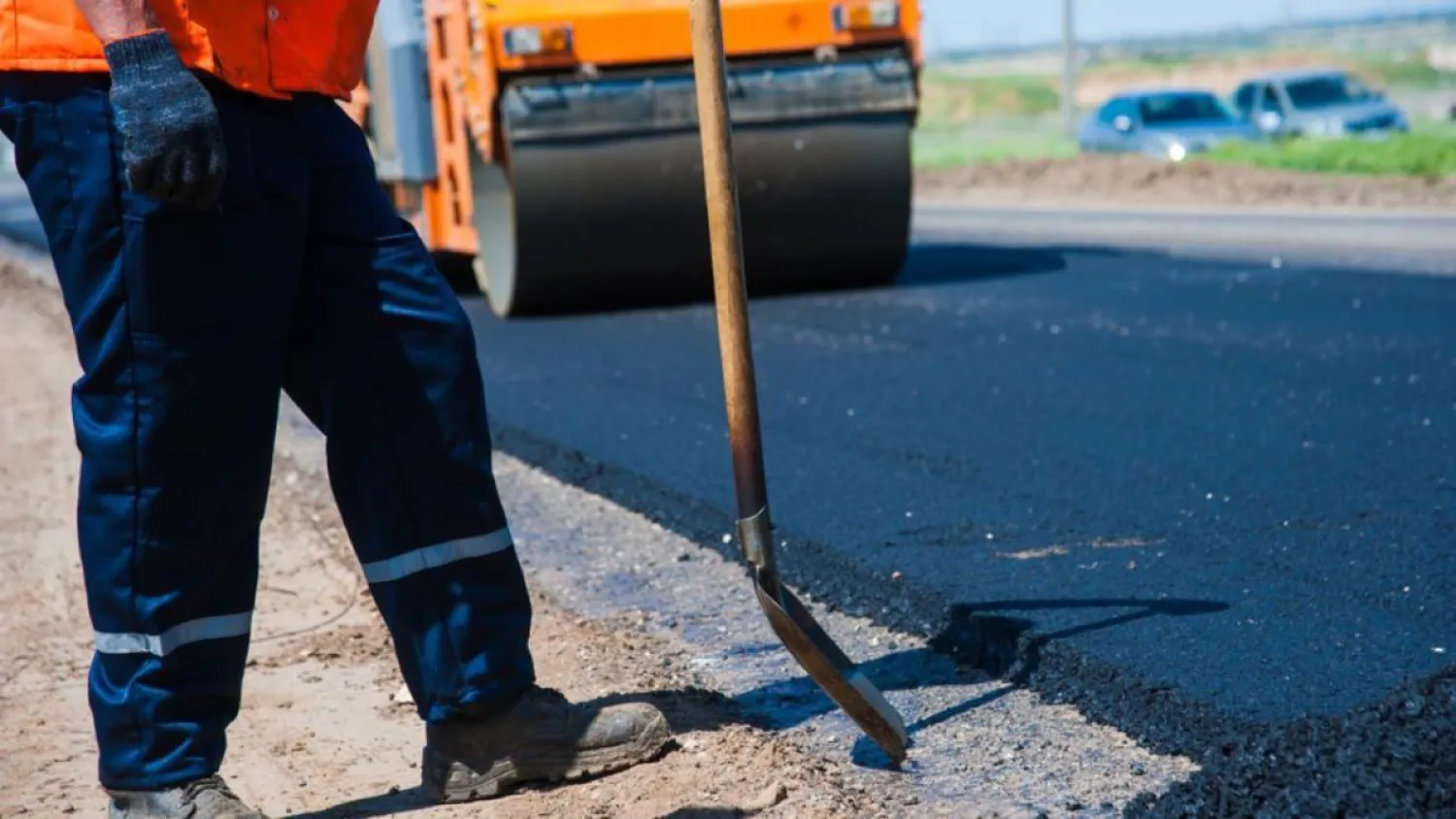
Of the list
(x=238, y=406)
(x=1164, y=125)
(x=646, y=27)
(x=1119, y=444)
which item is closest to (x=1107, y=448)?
(x=1119, y=444)

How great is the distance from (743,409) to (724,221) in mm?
276

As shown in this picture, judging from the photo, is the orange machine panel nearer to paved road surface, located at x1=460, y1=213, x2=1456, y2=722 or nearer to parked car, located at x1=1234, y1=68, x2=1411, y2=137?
paved road surface, located at x1=460, y1=213, x2=1456, y2=722

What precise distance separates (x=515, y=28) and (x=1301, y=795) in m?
6.92

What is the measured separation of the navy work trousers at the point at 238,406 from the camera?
8.92ft

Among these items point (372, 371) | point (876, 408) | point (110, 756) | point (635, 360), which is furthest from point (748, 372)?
point (635, 360)

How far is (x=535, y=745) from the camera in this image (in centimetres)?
301

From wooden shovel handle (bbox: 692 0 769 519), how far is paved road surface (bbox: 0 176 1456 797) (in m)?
0.74

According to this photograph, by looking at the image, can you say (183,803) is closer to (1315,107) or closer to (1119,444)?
(1119,444)

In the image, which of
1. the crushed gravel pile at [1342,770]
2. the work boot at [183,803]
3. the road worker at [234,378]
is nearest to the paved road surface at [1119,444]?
the crushed gravel pile at [1342,770]

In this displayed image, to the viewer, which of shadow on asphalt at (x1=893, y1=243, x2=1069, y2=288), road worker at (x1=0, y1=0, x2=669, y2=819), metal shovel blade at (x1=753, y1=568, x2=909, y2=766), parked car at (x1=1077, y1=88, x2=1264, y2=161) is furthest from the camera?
parked car at (x1=1077, y1=88, x2=1264, y2=161)

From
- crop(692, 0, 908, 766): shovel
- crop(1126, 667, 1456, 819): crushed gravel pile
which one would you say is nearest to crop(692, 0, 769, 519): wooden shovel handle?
crop(692, 0, 908, 766): shovel

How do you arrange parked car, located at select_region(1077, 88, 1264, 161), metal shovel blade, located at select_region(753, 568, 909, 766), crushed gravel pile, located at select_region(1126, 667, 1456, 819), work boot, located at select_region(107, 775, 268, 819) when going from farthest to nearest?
parked car, located at select_region(1077, 88, 1264, 161)
metal shovel blade, located at select_region(753, 568, 909, 766)
work boot, located at select_region(107, 775, 268, 819)
crushed gravel pile, located at select_region(1126, 667, 1456, 819)

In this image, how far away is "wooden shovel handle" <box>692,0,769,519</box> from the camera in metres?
2.94

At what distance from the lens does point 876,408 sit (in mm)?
6211
